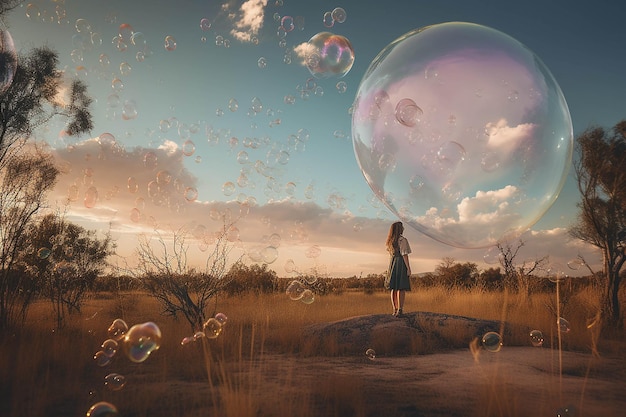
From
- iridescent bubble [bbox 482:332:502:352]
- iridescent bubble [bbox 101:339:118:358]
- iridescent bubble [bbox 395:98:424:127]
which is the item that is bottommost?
iridescent bubble [bbox 101:339:118:358]

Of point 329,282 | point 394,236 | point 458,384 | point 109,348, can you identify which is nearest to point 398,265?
point 394,236

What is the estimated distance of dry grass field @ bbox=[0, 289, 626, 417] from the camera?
149 inches

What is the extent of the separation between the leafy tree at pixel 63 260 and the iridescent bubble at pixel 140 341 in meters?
5.40

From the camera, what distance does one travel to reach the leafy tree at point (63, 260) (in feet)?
32.9

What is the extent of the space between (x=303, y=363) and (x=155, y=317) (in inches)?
248

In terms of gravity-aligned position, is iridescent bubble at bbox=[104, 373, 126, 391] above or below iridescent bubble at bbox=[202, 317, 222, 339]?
below

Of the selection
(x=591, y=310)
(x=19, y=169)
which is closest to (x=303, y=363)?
(x=19, y=169)

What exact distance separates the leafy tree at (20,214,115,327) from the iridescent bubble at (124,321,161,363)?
5404 mm

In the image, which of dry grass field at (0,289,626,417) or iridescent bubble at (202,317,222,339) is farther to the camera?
iridescent bubble at (202,317,222,339)

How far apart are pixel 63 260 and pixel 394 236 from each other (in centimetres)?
886

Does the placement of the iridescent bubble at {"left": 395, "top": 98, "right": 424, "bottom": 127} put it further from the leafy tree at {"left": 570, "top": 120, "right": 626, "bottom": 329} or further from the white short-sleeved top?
the leafy tree at {"left": 570, "top": 120, "right": 626, "bottom": 329}

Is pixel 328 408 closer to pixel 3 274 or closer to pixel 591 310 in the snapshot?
pixel 3 274

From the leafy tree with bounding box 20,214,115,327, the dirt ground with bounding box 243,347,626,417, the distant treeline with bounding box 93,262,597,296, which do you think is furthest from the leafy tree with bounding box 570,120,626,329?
the leafy tree with bounding box 20,214,115,327

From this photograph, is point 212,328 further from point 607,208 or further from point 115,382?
point 607,208
